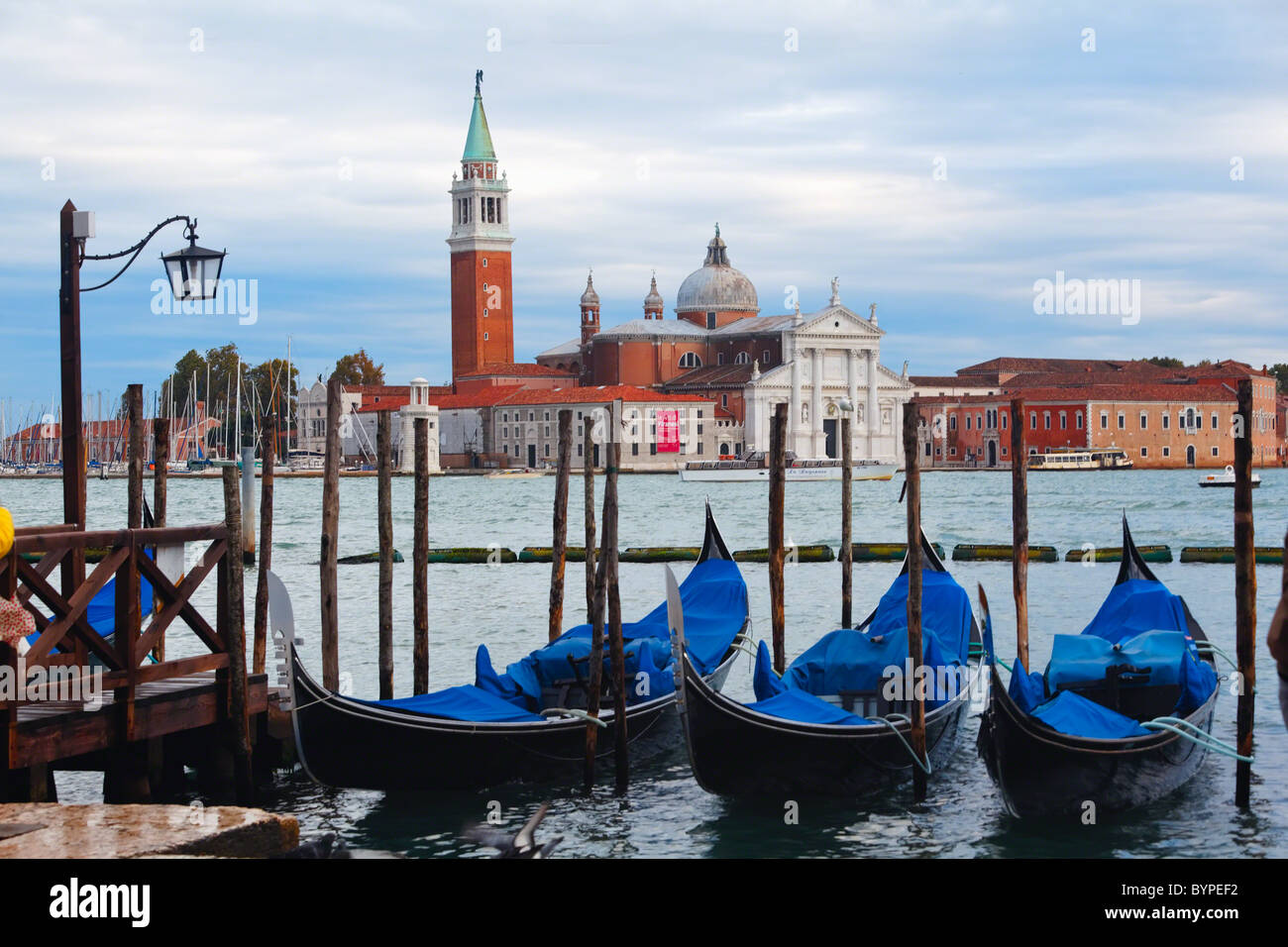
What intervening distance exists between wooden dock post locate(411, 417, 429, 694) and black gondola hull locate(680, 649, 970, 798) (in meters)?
2.01

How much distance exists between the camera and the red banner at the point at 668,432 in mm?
61906

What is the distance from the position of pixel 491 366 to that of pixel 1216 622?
55664 millimetres

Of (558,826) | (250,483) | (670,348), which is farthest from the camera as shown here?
(670,348)

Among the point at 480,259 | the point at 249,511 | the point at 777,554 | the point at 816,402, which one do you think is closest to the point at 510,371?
the point at 480,259

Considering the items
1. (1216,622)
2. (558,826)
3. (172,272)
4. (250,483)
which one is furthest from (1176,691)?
(250,483)

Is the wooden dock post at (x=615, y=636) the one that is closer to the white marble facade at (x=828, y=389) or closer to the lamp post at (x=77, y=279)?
the lamp post at (x=77, y=279)

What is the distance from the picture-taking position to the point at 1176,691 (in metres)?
7.38

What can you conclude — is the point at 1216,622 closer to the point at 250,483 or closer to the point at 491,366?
the point at 250,483

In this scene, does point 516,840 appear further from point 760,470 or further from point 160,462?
point 760,470

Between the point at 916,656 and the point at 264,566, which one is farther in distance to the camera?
the point at 264,566

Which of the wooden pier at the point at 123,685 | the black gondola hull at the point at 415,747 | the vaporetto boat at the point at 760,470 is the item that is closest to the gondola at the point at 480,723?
the black gondola hull at the point at 415,747

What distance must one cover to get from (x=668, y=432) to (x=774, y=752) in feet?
182

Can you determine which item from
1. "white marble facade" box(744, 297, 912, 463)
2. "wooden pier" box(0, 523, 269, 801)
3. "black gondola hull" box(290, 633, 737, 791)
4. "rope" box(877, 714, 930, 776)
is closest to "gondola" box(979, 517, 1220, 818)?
"rope" box(877, 714, 930, 776)

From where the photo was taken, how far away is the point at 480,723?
7.02 meters
